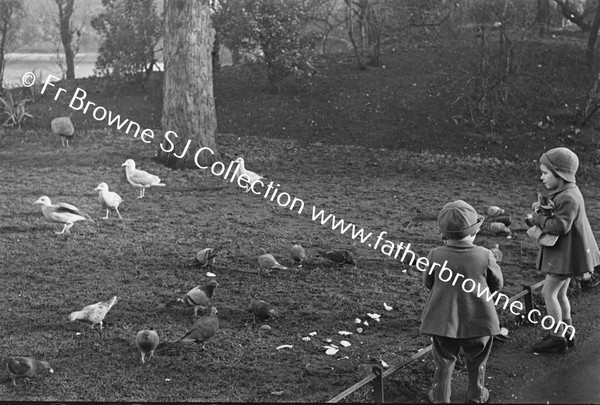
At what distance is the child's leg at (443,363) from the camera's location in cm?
489

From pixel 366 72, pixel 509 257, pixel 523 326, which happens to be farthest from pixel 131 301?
pixel 366 72

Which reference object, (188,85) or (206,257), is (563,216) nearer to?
(206,257)

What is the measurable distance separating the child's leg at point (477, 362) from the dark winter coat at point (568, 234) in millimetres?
1242

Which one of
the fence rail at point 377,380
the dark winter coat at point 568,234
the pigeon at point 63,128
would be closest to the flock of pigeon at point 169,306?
the fence rail at point 377,380

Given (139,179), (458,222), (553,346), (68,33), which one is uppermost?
(68,33)

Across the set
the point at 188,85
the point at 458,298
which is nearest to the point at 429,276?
the point at 458,298

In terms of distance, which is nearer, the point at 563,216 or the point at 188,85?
the point at 563,216

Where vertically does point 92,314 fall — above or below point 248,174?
below

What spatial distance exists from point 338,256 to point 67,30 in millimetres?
15413

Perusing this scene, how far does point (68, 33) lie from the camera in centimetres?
2086

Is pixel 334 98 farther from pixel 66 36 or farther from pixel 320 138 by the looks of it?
pixel 66 36

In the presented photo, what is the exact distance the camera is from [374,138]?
15594 millimetres

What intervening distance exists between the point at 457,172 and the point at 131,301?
796cm

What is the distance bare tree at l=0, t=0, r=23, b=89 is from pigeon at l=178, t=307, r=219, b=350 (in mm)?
15236
